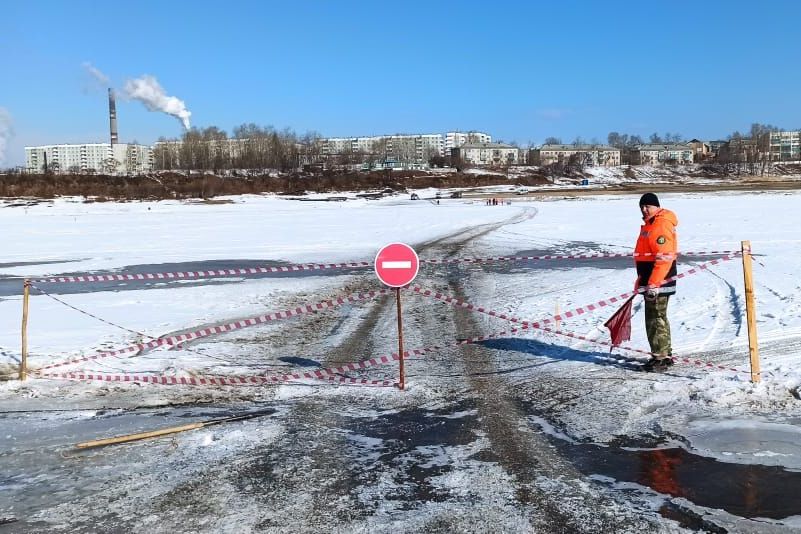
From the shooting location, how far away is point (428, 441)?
582 centimetres

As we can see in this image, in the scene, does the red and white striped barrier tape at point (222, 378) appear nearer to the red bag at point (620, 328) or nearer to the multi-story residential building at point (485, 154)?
the red bag at point (620, 328)

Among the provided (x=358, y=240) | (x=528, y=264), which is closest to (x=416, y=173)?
(x=358, y=240)

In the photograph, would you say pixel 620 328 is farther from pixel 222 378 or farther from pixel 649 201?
pixel 222 378

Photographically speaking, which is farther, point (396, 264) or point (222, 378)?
point (222, 378)

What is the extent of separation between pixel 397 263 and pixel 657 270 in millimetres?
2916

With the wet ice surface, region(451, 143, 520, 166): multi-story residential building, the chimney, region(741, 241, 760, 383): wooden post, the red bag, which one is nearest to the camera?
the wet ice surface

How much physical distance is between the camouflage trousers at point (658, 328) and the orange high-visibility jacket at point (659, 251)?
168 millimetres

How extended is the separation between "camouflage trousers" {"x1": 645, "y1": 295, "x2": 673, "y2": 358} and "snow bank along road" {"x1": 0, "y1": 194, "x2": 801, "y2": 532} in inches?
12.2

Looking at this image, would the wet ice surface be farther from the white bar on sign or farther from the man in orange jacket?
the white bar on sign

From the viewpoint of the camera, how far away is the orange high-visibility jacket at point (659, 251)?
7.64 m

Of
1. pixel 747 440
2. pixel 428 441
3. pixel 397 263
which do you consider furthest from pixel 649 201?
pixel 428 441

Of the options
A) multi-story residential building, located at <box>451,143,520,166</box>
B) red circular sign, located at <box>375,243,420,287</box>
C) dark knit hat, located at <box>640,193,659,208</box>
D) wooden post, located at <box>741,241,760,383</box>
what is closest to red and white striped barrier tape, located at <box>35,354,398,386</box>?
red circular sign, located at <box>375,243,420,287</box>

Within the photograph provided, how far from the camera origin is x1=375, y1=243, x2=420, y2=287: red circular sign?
7727 millimetres

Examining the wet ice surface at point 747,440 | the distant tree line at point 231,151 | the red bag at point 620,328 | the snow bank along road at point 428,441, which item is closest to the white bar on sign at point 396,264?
the snow bank along road at point 428,441
